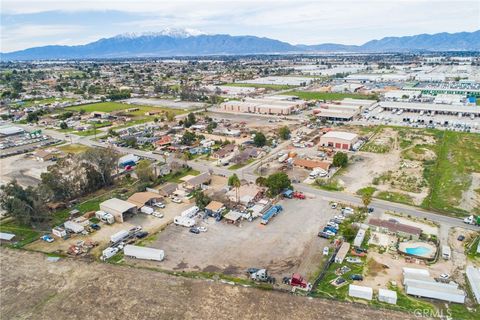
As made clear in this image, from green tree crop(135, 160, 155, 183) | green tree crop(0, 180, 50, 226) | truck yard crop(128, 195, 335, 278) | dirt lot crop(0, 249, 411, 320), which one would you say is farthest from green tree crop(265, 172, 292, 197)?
green tree crop(0, 180, 50, 226)

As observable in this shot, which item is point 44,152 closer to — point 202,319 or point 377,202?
point 202,319

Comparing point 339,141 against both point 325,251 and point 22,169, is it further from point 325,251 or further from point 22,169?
point 22,169

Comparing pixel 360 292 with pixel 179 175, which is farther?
pixel 179 175

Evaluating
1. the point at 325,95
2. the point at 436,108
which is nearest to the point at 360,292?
the point at 436,108

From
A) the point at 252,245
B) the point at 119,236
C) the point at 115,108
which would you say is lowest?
the point at 252,245

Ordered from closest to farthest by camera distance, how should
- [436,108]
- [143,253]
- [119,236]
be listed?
[143,253] < [119,236] < [436,108]

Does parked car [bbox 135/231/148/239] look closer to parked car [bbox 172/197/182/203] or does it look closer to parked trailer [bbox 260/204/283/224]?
parked car [bbox 172/197/182/203]
